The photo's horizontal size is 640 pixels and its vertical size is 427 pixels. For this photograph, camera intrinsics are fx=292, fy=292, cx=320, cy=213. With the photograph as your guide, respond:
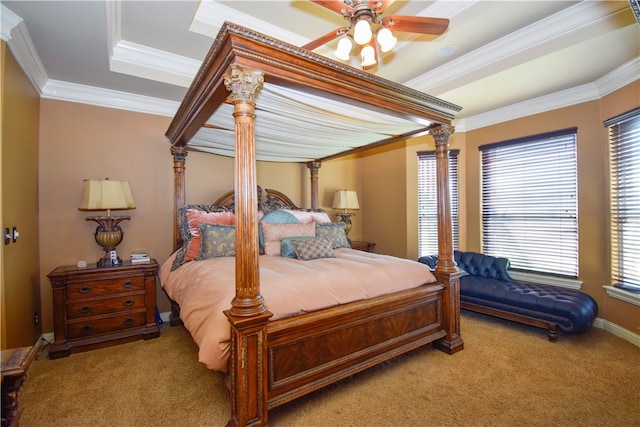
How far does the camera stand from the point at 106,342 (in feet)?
9.06

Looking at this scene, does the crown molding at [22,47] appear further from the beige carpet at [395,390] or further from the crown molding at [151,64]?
the beige carpet at [395,390]

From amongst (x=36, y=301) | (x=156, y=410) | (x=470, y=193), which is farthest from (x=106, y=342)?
(x=470, y=193)

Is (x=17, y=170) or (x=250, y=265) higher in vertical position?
(x=17, y=170)

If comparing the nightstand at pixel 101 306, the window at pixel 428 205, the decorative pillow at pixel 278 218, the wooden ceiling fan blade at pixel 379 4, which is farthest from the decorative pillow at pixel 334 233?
the wooden ceiling fan blade at pixel 379 4

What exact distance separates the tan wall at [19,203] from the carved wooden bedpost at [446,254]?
3362 mm

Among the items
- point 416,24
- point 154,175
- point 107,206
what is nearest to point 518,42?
point 416,24

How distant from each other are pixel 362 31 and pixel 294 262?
71.9 inches

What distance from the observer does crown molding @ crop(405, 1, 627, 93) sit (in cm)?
213

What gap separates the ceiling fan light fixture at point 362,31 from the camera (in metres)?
1.79

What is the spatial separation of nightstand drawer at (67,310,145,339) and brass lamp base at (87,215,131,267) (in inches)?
20.5

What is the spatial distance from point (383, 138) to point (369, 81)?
1.23 m

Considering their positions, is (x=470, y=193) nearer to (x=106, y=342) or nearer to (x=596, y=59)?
(x=596, y=59)

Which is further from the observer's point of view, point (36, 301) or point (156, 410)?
A: point (36, 301)

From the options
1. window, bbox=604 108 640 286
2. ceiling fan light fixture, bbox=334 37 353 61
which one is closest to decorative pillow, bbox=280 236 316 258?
ceiling fan light fixture, bbox=334 37 353 61
